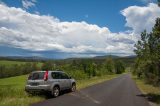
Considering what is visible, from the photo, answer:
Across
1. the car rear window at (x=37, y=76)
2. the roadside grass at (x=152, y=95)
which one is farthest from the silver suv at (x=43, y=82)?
the roadside grass at (x=152, y=95)

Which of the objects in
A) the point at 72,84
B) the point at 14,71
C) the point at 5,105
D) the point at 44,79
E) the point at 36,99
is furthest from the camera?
the point at 14,71

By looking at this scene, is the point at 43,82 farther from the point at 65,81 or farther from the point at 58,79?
the point at 65,81

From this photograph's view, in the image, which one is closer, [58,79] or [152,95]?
[58,79]

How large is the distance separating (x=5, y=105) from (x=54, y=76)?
657 cm

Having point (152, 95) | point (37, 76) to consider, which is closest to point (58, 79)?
point (37, 76)

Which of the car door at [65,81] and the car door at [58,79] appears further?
the car door at [65,81]

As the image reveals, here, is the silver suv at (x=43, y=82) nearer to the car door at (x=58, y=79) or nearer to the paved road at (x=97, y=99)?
the car door at (x=58, y=79)

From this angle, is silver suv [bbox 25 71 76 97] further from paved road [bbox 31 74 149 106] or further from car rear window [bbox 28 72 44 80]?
paved road [bbox 31 74 149 106]

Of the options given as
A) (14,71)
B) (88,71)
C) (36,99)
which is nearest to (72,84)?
(36,99)

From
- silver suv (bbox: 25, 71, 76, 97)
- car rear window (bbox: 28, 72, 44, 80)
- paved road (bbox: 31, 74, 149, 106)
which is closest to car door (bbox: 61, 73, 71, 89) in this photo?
paved road (bbox: 31, 74, 149, 106)

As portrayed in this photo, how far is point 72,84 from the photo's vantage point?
22734mm

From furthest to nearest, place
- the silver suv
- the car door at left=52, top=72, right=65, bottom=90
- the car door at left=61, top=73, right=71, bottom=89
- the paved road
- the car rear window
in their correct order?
the car door at left=61, top=73, right=71, bottom=89 < the car door at left=52, top=72, right=65, bottom=90 < the car rear window < the silver suv < the paved road

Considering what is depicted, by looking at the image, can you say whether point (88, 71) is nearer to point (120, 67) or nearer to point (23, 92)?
point (23, 92)

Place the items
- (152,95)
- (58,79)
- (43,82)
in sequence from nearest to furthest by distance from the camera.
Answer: (43,82) < (58,79) < (152,95)
